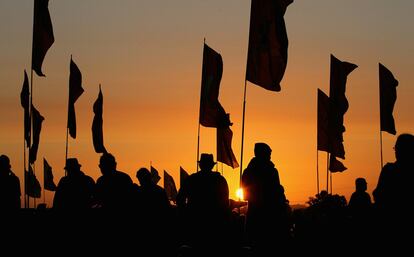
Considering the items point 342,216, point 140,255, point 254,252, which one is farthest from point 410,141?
point 342,216

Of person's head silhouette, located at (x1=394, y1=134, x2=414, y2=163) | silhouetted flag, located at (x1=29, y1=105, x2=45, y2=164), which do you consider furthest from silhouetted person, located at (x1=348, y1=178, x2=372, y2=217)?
silhouetted flag, located at (x1=29, y1=105, x2=45, y2=164)

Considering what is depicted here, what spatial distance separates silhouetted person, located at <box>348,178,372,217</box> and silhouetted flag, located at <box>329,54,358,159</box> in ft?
33.7

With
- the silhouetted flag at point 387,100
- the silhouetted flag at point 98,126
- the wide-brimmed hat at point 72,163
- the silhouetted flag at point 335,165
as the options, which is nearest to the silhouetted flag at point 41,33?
the silhouetted flag at point 98,126

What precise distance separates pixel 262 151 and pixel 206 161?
107 cm

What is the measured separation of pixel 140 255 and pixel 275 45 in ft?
16.5

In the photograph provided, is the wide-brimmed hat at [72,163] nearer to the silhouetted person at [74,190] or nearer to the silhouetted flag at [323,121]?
the silhouetted person at [74,190]

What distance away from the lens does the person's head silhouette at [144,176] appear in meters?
18.1

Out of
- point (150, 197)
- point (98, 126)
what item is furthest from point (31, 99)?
point (150, 197)

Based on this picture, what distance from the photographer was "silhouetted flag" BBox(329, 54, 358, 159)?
30609 mm

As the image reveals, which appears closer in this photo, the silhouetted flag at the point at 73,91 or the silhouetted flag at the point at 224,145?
the silhouetted flag at the point at 224,145

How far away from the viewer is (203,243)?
15.9 metres

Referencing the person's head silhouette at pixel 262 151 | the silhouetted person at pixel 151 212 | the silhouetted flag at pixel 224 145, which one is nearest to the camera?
the person's head silhouette at pixel 262 151

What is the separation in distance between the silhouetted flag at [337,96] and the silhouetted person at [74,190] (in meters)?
13.8

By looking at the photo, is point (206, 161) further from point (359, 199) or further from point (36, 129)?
point (36, 129)
